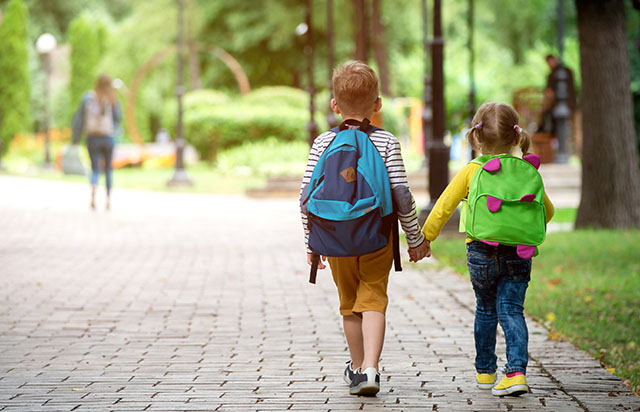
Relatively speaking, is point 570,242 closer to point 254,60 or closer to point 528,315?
point 528,315

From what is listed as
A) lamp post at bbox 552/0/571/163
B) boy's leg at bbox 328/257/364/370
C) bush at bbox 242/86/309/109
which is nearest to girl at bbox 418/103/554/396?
boy's leg at bbox 328/257/364/370

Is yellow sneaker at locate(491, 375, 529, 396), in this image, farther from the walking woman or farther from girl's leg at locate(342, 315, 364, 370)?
the walking woman

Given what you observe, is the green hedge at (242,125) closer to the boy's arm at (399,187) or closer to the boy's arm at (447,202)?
the boy's arm at (447,202)

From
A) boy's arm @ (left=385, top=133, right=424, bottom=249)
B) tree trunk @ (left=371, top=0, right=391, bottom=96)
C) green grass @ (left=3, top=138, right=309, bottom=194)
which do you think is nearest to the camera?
boy's arm @ (left=385, top=133, right=424, bottom=249)

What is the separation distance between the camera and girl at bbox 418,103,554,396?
15.0ft

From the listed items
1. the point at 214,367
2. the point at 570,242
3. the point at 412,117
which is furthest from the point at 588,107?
the point at 412,117

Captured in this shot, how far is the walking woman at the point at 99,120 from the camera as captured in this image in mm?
14516

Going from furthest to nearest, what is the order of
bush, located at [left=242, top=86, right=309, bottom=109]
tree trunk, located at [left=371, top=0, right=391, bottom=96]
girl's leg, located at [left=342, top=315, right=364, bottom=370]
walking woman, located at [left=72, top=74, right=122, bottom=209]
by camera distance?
tree trunk, located at [left=371, top=0, right=391, bottom=96], bush, located at [left=242, top=86, right=309, bottom=109], walking woman, located at [left=72, top=74, right=122, bottom=209], girl's leg, located at [left=342, top=315, right=364, bottom=370]

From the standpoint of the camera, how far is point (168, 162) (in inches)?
1330

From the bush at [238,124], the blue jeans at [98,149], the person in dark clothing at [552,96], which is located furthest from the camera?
the bush at [238,124]

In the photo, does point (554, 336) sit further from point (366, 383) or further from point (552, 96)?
point (552, 96)

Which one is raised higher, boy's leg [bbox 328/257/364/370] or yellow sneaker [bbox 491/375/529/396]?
boy's leg [bbox 328/257/364/370]

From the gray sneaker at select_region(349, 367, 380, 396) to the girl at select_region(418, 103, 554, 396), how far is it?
0.53m

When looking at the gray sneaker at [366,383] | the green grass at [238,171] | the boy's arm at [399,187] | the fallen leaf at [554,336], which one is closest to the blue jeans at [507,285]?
the boy's arm at [399,187]
